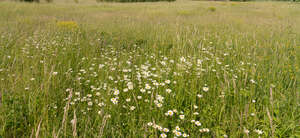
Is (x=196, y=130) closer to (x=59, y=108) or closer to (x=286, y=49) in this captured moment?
(x=59, y=108)

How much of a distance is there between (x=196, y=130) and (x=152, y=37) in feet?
13.9

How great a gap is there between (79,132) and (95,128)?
173mm

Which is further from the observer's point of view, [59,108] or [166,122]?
[59,108]

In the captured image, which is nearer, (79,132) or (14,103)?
(79,132)

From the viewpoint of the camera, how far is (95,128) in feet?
6.36

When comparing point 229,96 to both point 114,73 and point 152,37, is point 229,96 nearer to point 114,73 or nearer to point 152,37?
point 114,73

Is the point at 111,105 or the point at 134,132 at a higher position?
the point at 111,105

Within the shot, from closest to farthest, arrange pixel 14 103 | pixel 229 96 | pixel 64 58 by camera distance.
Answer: pixel 14 103, pixel 229 96, pixel 64 58

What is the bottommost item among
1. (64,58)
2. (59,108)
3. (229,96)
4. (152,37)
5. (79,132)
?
(79,132)

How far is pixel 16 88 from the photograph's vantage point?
2.31m

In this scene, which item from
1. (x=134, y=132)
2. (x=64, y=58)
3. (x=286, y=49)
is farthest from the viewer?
(x=286, y=49)

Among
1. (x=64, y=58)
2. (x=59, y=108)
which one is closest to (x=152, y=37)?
(x=64, y=58)

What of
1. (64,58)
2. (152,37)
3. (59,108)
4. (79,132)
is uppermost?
(152,37)

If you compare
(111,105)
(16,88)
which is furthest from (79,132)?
(16,88)
